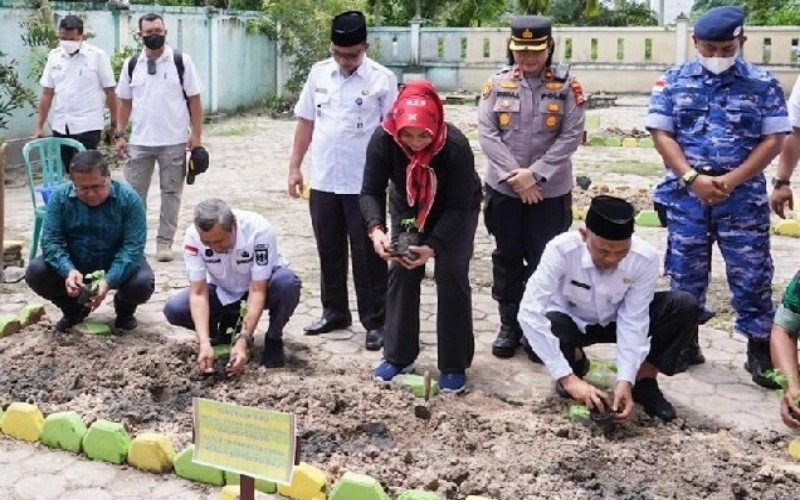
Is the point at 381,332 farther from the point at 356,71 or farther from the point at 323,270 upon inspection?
the point at 356,71

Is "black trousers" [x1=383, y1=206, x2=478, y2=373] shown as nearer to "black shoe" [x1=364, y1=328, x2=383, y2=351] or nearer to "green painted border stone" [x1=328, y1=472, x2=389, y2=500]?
"black shoe" [x1=364, y1=328, x2=383, y2=351]

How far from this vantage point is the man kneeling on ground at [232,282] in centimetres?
489

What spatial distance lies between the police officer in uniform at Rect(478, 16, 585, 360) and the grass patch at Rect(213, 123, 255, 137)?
458 inches

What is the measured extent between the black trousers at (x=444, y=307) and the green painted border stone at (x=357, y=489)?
140cm

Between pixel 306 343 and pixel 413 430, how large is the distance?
1520mm

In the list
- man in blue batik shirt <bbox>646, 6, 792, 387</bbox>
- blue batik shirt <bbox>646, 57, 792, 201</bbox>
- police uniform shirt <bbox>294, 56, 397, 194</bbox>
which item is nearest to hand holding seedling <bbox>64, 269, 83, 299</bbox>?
police uniform shirt <bbox>294, 56, 397, 194</bbox>

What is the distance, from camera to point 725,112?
16.2ft

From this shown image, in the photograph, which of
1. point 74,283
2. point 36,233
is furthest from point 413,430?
point 36,233

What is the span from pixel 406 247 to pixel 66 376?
184 centimetres

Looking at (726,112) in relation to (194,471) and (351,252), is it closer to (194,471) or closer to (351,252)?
(351,252)

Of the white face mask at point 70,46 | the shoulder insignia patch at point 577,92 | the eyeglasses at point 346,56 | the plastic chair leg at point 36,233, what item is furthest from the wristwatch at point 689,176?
the white face mask at point 70,46

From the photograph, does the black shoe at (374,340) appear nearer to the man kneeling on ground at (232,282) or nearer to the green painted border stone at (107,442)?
the man kneeling on ground at (232,282)

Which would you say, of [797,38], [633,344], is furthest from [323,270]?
[797,38]

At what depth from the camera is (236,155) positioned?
14.0 meters
